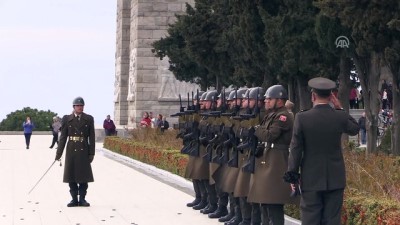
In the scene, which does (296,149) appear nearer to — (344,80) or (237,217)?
(237,217)

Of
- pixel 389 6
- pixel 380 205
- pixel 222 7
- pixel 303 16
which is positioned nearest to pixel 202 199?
pixel 380 205

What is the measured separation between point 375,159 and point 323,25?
31.7 ft

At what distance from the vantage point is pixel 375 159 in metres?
17.8

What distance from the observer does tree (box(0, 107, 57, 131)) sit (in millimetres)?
71938

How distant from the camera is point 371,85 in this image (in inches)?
1070

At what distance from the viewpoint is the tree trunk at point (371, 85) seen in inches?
1031

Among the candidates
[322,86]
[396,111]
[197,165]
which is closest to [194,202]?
[197,165]

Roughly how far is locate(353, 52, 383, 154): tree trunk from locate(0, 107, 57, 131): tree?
153ft

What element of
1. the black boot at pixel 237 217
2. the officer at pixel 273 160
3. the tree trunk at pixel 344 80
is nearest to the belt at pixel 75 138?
the black boot at pixel 237 217

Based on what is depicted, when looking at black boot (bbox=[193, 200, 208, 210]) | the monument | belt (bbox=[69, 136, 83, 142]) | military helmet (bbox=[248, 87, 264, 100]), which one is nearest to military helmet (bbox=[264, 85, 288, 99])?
military helmet (bbox=[248, 87, 264, 100])

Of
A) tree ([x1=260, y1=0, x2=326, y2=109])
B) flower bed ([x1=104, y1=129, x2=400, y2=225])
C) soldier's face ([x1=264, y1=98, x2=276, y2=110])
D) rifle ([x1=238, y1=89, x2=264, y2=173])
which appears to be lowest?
flower bed ([x1=104, y1=129, x2=400, y2=225])

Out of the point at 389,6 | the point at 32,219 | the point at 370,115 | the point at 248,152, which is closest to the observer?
the point at 248,152

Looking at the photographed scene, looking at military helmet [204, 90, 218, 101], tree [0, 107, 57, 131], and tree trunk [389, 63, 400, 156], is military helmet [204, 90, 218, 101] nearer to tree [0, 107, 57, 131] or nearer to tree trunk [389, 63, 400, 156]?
tree trunk [389, 63, 400, 156]

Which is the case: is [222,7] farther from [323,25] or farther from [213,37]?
[323,25]
